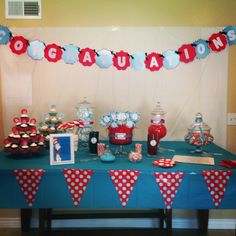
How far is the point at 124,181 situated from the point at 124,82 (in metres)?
1.10

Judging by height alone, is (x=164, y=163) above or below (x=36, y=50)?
below

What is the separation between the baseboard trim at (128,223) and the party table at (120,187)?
3.26 ft

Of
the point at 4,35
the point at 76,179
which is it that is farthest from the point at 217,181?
the point at 4,35

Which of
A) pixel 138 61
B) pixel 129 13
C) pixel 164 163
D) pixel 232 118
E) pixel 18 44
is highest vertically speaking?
pixel 129 13

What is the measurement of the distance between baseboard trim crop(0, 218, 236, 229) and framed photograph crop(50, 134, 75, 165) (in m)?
1.09

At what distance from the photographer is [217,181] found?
1.81 m

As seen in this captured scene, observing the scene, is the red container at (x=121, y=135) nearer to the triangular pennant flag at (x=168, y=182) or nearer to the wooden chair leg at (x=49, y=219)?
the triangular pennant flag at (x=168, y=182)

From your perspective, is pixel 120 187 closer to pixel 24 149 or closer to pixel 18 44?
pixel 24 149

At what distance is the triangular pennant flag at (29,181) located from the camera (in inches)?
71.4

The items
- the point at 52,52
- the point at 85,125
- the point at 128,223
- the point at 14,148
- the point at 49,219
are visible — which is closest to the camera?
the point at 14,148

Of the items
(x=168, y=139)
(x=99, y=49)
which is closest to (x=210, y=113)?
(x=168, y=139)

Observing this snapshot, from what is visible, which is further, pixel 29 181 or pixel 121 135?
pixel 121 135

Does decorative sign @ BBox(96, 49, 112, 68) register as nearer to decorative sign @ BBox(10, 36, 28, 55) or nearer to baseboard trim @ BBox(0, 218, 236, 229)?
decorative sign @ BBox(10, 36, 28, 55)

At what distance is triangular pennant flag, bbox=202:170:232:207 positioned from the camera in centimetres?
180
